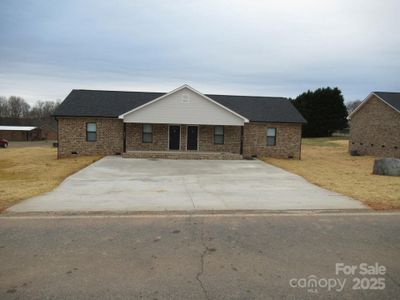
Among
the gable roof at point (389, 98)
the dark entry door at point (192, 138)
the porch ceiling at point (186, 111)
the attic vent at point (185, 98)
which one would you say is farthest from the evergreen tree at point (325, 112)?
the attic vent at point (185, 98)

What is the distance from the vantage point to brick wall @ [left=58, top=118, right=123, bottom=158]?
24.4 metres

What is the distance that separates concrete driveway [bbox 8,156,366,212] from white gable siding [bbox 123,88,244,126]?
8235mm

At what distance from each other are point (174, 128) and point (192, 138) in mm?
1579

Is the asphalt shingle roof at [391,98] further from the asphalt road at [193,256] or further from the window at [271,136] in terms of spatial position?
the asphalt road at [193,256]

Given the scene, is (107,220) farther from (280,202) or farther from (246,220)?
(280,202)

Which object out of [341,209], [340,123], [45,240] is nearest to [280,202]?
[341,209]

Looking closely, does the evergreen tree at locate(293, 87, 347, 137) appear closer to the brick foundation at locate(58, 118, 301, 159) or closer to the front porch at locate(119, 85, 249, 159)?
the brick foundation at locate(58, 118, 301, 159)

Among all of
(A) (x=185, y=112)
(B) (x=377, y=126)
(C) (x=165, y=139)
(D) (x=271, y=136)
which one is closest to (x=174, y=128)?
(C) (x=165, y=139)

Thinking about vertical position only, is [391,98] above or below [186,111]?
above

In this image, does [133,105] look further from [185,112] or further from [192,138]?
[192,138]

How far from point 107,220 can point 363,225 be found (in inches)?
225

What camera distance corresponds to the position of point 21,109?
109m

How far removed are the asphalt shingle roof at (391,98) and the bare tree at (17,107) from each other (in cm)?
10551

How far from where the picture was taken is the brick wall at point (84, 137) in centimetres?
2444
